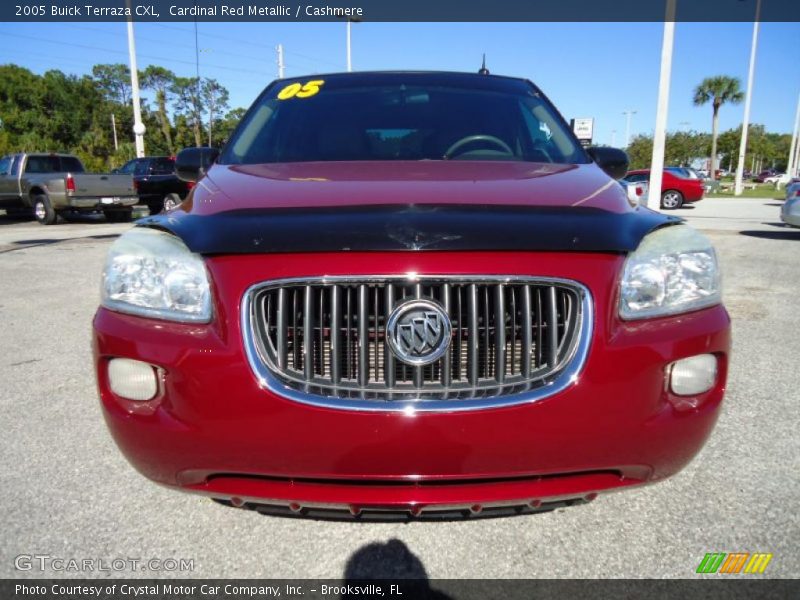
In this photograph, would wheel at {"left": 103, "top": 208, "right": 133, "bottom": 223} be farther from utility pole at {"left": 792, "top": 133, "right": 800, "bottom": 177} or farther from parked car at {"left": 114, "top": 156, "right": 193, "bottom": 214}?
utility pole at {"left": 792, "top": 133, "right": 800, "bottom": 177}

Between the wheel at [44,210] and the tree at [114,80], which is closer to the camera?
the wheel at [44,210]

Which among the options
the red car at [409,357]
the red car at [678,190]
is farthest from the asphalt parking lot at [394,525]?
the red car at [678,190]

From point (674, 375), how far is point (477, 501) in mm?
659

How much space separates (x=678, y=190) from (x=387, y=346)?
880 inches

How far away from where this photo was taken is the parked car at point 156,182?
1617 centimetres

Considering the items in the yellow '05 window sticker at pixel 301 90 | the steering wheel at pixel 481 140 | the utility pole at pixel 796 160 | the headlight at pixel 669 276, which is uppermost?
the utility pole at pixel 796 160

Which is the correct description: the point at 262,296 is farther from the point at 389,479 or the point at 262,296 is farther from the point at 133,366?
the point at 389,479

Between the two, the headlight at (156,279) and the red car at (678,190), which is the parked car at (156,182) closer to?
the red car at (678,190)

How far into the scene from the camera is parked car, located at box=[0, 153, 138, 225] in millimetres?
13812

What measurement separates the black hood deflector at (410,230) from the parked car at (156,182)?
15.8 m

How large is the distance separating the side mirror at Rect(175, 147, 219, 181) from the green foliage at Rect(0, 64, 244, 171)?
44535 mm

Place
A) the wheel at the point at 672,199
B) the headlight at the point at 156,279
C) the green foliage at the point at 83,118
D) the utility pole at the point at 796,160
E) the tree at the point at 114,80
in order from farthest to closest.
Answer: the tree at the point at 114,80 → the green foliage at the point at 83,118 → the utility pole at the point at 796,160 → the wheel at the point at 672,199 → the headlight at the point at 156,279

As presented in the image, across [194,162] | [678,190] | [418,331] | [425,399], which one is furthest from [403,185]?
[678,190]

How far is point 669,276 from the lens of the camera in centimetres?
168
